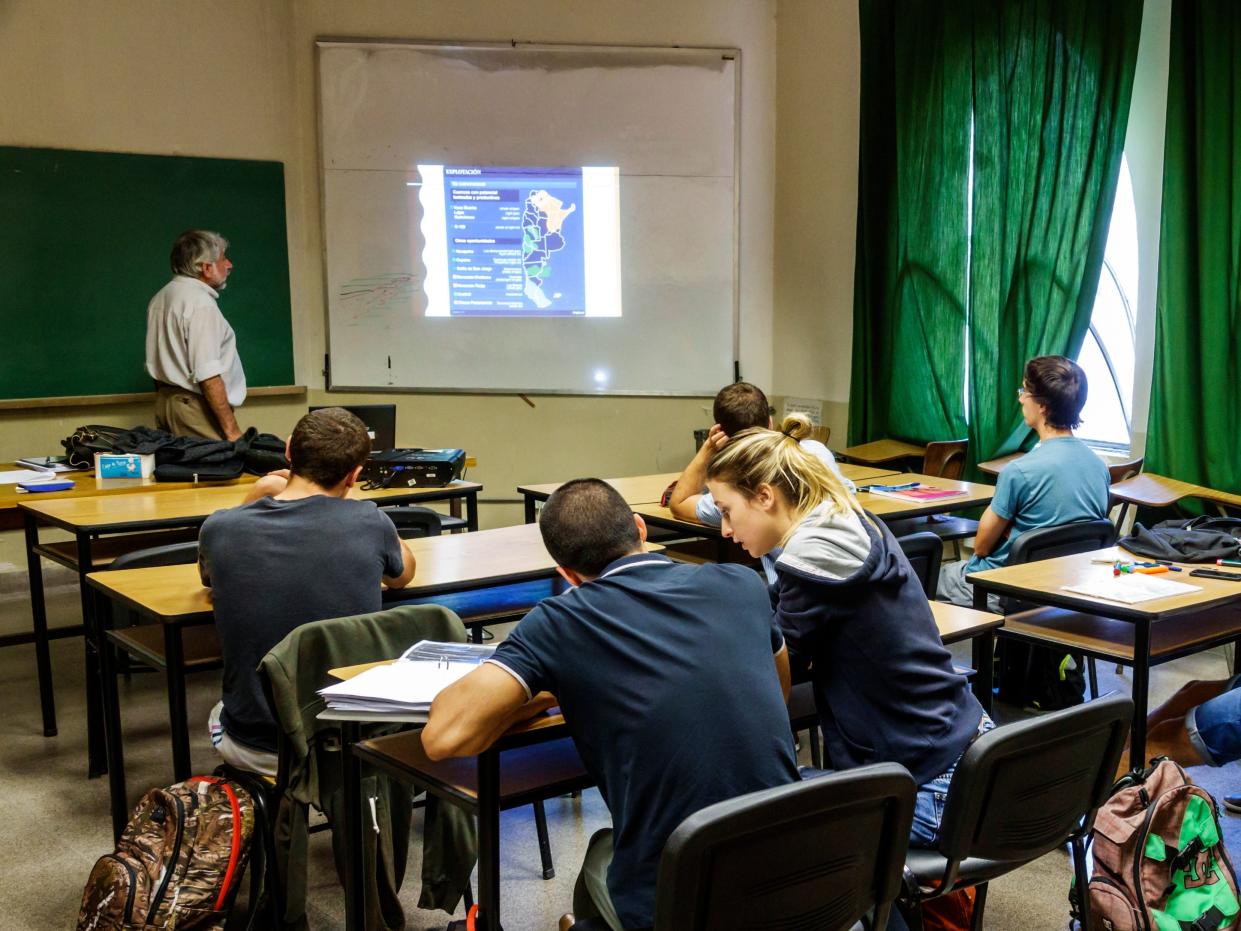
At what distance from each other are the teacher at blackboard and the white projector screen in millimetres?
1447

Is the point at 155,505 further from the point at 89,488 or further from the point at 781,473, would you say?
the point at 781,473

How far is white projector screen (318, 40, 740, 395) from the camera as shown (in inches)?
269

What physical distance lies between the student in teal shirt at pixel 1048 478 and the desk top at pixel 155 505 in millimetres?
1861

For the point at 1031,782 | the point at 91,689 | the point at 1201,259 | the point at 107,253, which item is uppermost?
the point at 107,253

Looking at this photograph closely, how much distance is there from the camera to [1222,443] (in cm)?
496

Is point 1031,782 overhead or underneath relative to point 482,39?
underneath

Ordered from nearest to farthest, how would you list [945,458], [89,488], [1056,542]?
[1056,542] → [89,488] → [945,458]

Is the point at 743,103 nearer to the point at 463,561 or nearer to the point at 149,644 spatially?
the point at 463,561

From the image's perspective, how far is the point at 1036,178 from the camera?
5645mm

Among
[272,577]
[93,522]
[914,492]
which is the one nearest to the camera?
[272,577]

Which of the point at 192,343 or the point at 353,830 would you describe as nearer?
the point at 353,830

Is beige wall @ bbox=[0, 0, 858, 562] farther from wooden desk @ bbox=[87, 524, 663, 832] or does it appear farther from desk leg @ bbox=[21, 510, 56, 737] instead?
wooden desk @ bbox=[87, 524, 663, 832]

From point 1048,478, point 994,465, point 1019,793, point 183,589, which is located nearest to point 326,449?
point 183,589

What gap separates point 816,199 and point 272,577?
5014mm
